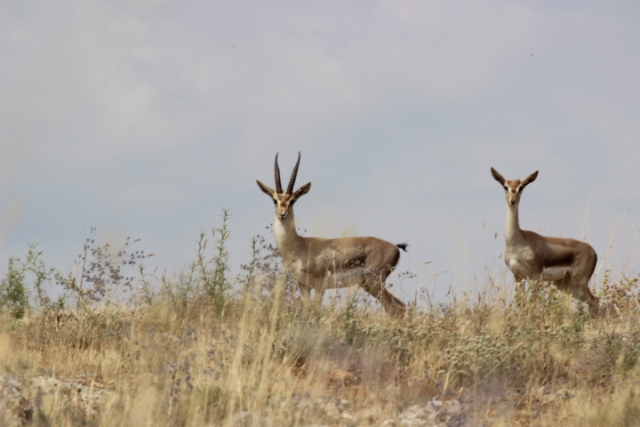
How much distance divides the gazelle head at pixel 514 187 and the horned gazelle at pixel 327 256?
2.07 m

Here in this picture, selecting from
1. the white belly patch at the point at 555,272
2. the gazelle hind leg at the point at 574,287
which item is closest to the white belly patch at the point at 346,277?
the white belly patch at the point at 555,272

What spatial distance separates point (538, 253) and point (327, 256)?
12.1 feet

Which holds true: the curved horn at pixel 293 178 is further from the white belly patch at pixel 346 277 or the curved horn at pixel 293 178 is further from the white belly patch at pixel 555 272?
the white belly patch at pixel 555 272

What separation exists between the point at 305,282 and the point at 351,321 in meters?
4.24

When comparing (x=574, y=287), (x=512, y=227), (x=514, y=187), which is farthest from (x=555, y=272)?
(x=514, y=187)

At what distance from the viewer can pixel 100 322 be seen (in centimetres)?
839

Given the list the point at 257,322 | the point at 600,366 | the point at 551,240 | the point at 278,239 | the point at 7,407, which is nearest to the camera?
the point at 7,407

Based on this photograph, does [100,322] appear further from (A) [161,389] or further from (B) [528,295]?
(B) [528,295]

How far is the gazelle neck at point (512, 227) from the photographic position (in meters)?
13.9

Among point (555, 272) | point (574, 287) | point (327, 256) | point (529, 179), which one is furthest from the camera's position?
point (574, 287)

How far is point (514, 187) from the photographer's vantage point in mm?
14062

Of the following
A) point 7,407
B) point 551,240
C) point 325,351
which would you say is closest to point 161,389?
point 7,407

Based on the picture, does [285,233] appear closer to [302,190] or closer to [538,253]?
[302,190]

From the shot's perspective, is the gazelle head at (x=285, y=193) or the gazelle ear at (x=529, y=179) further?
the gazelle ear at (x=529, y=179)
